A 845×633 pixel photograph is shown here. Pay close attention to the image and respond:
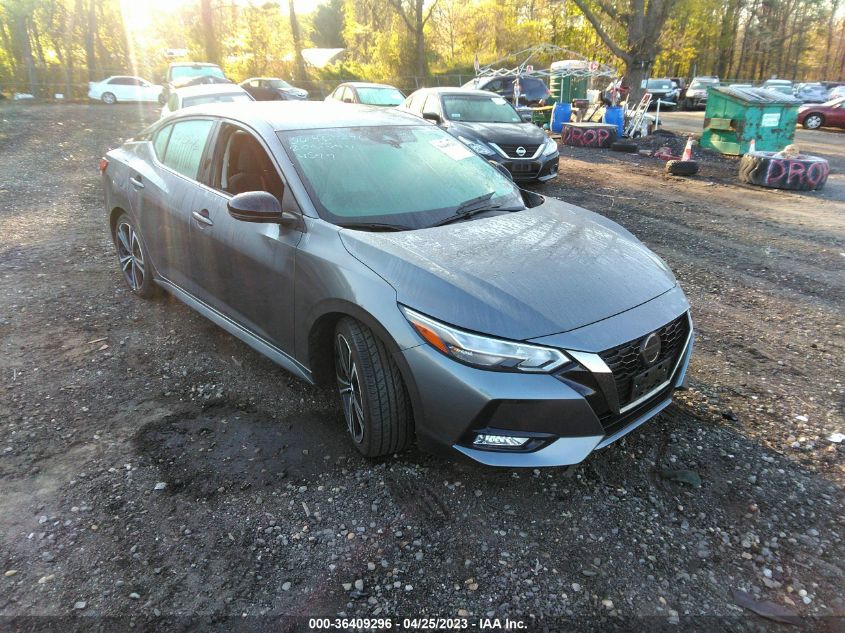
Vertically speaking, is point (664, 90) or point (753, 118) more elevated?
point (664, 90)

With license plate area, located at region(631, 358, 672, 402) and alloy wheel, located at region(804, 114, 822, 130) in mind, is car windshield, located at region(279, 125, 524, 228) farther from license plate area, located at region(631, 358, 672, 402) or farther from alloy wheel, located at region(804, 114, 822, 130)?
alloy wheel, located at region(804, 114, 822, 130)

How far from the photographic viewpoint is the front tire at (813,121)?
819 inches

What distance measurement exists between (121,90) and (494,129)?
27830 millimetres

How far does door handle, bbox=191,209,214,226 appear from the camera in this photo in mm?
3646

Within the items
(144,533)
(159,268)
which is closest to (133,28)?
(159,268)

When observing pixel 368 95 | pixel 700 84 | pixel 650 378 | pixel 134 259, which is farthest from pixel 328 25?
pixel 650 378

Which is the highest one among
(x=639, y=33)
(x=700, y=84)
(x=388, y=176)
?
(x=639, y=33)

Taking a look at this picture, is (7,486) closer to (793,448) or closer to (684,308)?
(684,308)

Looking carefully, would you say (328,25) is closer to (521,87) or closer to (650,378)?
(521,87)

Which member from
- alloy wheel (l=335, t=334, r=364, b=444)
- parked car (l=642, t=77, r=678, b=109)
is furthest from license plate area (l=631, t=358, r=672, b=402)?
parked car (l=642, t=77, r=678, b=109)

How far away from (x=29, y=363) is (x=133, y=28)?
41807mm

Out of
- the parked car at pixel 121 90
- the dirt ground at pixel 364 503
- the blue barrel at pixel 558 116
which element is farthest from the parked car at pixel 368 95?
the parked car at pixel 121 90

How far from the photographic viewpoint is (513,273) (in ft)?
8.82

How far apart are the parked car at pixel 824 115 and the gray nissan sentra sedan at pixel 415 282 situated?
22080mm
